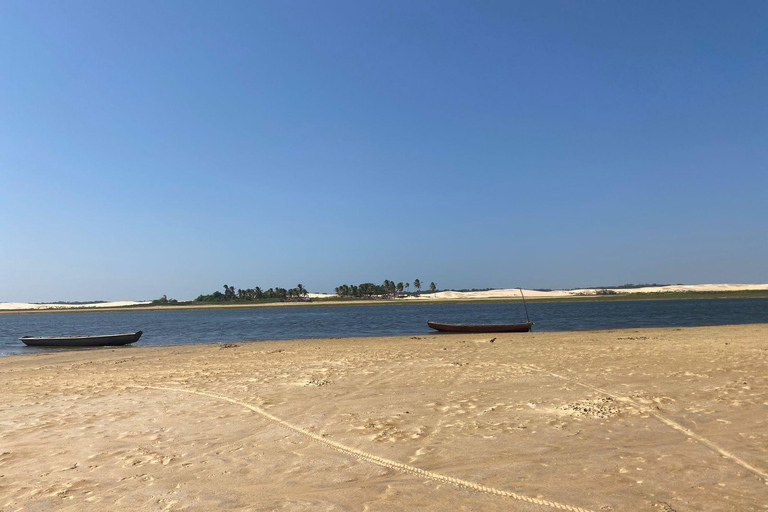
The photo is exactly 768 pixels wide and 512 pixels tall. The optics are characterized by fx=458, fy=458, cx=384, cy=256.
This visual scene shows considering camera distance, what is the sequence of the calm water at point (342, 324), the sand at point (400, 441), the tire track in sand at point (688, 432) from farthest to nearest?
1. the calm water at point (342, 324)
2. the tire track in sand at point (688, 432)
3. the sand at point (400, 441)

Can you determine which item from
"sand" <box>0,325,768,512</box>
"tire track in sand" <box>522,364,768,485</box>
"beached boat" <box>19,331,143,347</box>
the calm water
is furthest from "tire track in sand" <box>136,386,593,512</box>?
"beached boat" <box>19,331,143,347</box>

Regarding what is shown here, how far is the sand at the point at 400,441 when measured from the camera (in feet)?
20.8

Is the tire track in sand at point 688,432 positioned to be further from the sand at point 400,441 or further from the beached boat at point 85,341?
the beached boat at point 85,341

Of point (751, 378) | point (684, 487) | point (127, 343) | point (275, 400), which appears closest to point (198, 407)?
point (275, 400)

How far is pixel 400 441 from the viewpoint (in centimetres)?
871

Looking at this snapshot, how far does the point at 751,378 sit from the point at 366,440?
12235 millimetres

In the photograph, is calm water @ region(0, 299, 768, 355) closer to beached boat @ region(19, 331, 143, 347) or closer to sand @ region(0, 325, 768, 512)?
beached boat @ region(19, 331, 143, 347)

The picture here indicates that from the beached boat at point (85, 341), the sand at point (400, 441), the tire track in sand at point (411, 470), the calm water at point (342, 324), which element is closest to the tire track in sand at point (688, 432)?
the sand at point (400, 441)

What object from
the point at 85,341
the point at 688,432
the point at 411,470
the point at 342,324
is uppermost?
the point at 85,341

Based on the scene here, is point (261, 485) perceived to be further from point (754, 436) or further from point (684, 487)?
point (754, 436)

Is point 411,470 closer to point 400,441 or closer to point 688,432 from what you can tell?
point 400,441

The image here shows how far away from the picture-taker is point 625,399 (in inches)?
459

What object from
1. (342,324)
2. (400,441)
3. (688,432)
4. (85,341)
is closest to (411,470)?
(400,441)

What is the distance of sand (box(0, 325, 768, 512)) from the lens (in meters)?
6.34
